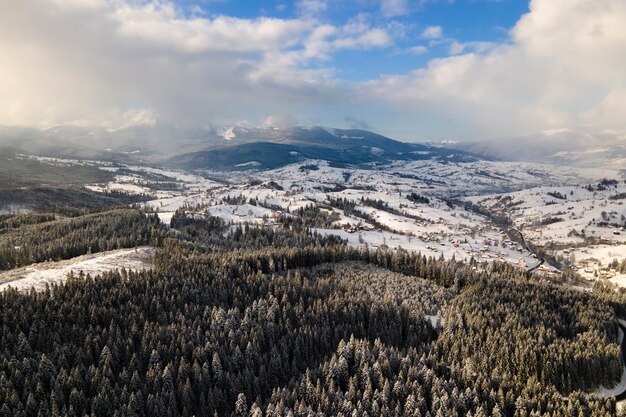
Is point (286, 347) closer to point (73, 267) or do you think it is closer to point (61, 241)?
point (73, 267)

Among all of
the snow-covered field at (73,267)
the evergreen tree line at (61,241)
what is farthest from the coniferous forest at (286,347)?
the snow-covered field at (73,267)

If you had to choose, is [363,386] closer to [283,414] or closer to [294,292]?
[283,414]

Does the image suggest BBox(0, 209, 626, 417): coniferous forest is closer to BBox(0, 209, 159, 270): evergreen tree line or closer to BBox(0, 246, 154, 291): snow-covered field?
BBox(0, 209, 159, 270): evergreen tree line

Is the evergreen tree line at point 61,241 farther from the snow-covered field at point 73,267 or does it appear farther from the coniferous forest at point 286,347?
the snow-covered field at point 73,267

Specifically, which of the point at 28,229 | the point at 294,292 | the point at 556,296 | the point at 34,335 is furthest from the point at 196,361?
the point at 28,229

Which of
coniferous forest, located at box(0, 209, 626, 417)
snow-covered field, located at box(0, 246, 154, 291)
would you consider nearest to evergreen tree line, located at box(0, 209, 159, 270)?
coniferous forest, located at box(0, 209, 626, 417)

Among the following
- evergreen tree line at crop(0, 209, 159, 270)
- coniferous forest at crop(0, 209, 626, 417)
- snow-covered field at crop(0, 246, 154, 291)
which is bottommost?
coniferous forest at crop(0, 209, 626, 417)

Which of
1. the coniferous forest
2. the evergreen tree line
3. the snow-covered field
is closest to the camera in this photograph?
the coniferous forest
